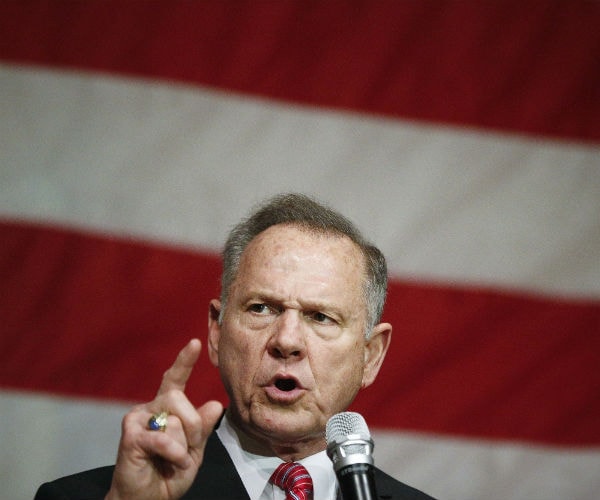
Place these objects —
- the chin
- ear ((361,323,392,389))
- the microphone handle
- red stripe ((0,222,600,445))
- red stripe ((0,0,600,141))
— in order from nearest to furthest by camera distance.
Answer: the microphone handle < the chin < ear ((361,323,392,389)) < red stripe ((0,222,600,445)) < red stripe ((0,0,600,141))

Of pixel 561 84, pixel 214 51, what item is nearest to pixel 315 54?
pixel 214 51

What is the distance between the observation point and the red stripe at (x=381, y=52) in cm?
241

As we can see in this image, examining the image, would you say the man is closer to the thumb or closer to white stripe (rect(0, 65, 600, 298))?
the thumb

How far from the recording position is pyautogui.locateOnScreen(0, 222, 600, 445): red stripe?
230 centimetres

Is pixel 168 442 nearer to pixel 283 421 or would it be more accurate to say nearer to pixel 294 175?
pixel 283 421

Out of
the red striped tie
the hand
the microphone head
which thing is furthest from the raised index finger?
the red striped tie

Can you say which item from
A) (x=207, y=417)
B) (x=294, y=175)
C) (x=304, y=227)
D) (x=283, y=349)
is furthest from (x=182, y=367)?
(x=294, y=175)

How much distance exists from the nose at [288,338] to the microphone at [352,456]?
0.34m

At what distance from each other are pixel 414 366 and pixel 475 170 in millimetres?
636

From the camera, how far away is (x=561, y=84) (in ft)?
8.48

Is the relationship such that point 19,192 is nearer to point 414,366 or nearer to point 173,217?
point 173,217

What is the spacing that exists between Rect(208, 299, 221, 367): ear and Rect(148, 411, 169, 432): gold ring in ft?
1.70

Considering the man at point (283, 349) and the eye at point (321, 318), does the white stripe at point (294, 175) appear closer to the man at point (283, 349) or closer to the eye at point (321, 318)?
the man at point (283, 349)

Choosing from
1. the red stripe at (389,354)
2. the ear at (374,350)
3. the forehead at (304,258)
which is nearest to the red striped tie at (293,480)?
the ear at (374,350)
